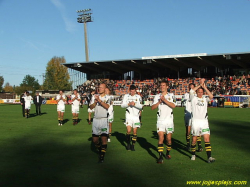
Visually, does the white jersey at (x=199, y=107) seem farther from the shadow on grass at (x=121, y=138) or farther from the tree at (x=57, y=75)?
the tree at (x=57, y=75)

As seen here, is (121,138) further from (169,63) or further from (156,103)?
(169,63)

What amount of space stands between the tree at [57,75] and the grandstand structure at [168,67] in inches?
1061

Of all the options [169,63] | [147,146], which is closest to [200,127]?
[147,146]

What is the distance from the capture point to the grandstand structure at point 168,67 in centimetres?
4931

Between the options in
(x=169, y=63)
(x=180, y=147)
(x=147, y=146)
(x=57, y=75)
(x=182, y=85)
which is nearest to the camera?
(x=180, y=147)

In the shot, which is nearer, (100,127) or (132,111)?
(100,127)

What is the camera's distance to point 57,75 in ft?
303

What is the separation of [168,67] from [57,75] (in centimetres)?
4651

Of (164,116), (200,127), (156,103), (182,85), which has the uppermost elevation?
(182,85)

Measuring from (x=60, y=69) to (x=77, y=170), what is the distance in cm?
8791

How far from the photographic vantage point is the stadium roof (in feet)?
159

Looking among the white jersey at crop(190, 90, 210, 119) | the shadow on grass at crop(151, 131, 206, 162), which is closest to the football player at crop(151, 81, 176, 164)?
the white jersey at crop(190, 90, 210, 119)

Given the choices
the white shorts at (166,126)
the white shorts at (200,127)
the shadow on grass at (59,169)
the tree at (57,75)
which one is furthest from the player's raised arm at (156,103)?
the tree at (57,75)

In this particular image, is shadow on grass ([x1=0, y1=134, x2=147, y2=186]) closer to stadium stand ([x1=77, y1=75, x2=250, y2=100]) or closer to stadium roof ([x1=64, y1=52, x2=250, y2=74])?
stadium stand ([x1=77, y1=75, x2=250, y2=100])
